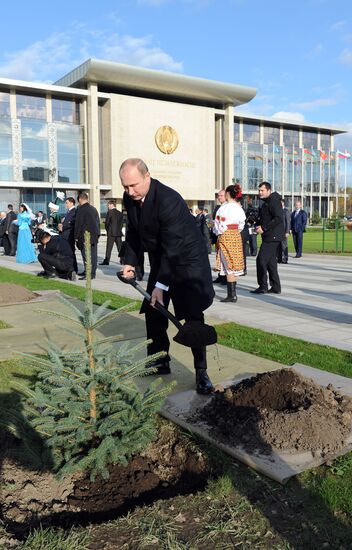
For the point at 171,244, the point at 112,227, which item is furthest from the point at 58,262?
the point at 171,244

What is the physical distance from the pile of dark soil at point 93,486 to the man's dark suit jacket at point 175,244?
124 centimetres

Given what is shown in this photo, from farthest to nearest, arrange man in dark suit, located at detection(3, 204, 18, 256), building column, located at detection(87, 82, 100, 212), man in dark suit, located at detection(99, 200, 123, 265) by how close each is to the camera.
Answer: building column, located at detection(87, 82, 100, 212)
man in dark suit, located at detection(3, 204, 18, 256)
man in dark suit, located at detection(99, 200, 123, 265)

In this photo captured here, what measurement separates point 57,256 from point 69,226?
3.26 ft

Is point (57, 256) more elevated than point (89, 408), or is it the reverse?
point (57, 256)

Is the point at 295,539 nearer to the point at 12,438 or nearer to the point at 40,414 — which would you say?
the point at 40,414

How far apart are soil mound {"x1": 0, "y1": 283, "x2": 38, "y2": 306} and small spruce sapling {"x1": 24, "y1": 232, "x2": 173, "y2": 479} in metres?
5.63

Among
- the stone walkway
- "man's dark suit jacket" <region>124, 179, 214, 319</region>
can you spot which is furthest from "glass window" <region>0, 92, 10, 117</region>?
"man's dark suit jacket" <region>124, 179, 214, 319</region>

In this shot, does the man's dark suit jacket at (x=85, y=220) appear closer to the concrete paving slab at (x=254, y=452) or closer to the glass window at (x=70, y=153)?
the concrete paving slab at (x=254, y=452)

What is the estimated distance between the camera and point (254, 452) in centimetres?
293

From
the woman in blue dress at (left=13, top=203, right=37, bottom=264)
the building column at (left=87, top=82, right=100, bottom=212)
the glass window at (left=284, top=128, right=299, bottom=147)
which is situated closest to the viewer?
the woman in blue dress at (left=13, top=203, right=37, bottom=264)

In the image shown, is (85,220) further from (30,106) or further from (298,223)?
(30,106)

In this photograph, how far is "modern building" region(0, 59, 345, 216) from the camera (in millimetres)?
56531

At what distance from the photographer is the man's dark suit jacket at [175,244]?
388cm

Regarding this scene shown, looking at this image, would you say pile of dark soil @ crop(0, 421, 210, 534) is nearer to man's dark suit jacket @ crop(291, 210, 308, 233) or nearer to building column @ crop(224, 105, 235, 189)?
man's dark suit jacket @ crop(291, 210, 308, 233)
